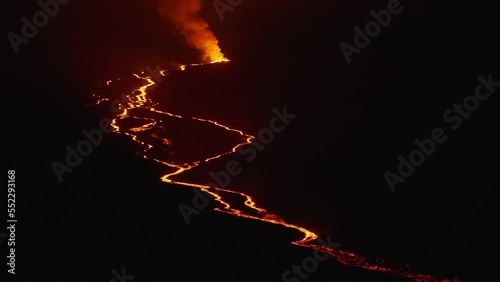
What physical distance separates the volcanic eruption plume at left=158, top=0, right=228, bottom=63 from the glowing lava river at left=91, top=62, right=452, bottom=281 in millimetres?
3676

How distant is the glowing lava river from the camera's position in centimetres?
1162

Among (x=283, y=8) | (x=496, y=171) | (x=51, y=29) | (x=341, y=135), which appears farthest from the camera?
(x=283, y=8)

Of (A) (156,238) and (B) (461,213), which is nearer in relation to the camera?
(A) (156,238)

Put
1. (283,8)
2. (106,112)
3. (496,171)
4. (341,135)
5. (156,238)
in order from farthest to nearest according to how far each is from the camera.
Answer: (283,8), (106,112), (341,135), (496,171), (156,238)

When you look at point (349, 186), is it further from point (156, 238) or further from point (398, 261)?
point (156, 238)

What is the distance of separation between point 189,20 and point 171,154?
21.2 meters

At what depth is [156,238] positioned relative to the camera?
11531mm

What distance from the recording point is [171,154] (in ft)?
66.7

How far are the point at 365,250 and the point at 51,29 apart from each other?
26694 mm

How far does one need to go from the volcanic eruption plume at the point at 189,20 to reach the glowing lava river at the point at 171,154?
368cm

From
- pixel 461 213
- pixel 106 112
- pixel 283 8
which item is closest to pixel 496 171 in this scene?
pixel 461 213

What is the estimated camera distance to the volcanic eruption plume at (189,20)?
39844 mm

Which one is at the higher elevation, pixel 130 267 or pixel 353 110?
pixel 353 110

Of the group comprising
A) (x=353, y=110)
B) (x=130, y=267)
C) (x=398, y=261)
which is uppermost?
(x=353, y=110)
